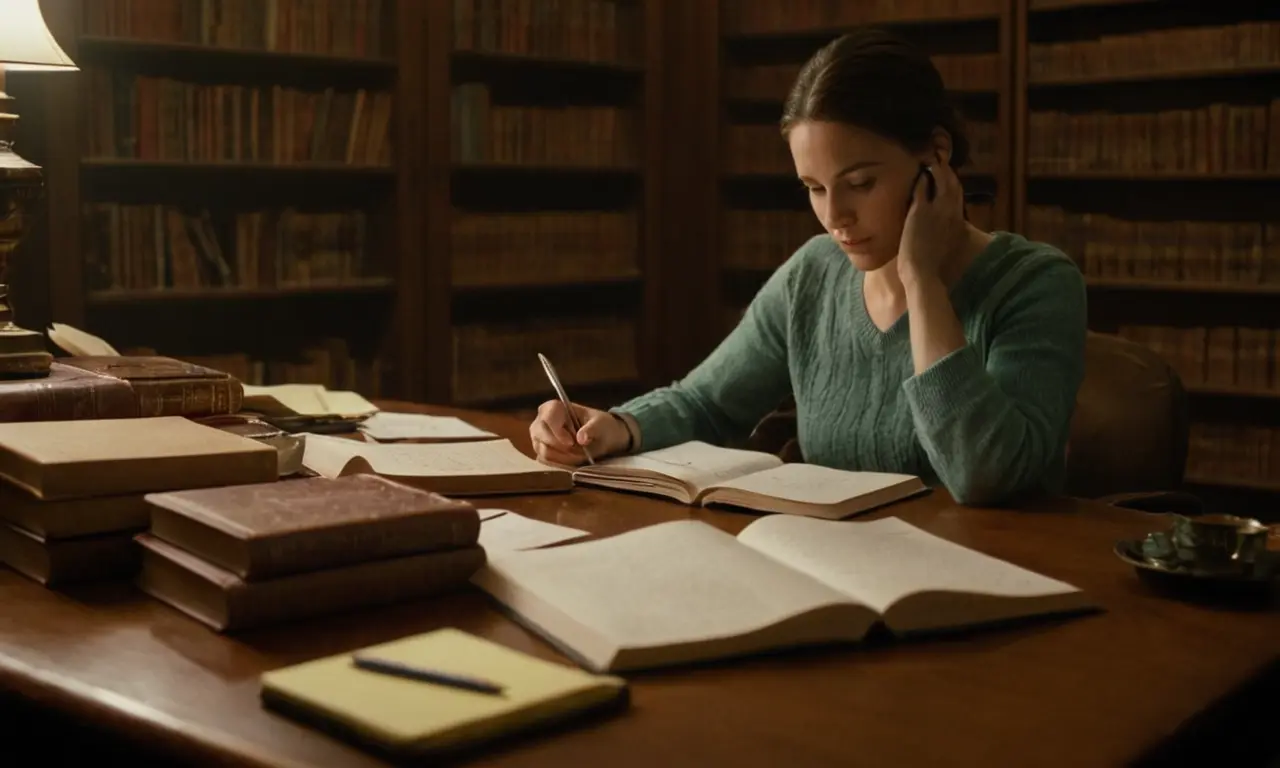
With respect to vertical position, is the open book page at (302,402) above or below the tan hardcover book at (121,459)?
below

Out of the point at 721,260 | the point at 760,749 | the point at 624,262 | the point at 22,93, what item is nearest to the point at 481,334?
the point at 624,262

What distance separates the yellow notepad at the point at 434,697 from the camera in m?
0.80

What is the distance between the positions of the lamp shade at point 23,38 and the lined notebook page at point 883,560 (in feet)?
3.95

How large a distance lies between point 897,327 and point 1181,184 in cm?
257

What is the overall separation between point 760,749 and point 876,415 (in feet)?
3.92

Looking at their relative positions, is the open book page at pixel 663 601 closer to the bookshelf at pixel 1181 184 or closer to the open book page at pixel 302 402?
the open book page at pixel 302 402

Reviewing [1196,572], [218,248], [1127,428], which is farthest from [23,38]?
[218,248]

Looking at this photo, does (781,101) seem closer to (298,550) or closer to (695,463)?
(695,463)

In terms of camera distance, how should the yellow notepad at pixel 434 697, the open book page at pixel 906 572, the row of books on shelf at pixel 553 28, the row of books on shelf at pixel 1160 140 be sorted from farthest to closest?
the row of books on shelf at pixel 553 28, the row of books on shelf at pixel 1160 140, the open book page at pixel 906 572, the yellow notepad at pixel 434 697

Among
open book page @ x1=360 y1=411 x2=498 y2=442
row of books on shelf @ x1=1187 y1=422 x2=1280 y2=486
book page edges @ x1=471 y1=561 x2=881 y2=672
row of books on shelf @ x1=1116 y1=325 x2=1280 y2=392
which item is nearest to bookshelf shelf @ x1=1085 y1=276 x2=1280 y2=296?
row of books on shelf @ x1=1116 y1=325 x2=1280 y2=392

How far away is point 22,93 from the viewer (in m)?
3.18

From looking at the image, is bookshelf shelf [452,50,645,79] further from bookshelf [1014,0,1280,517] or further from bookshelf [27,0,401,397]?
bookshelf [1014,0,1280,517]

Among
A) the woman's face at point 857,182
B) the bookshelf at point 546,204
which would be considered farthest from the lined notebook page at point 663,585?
the bookshelf at point 546,204

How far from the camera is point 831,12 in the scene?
14.7 ft
